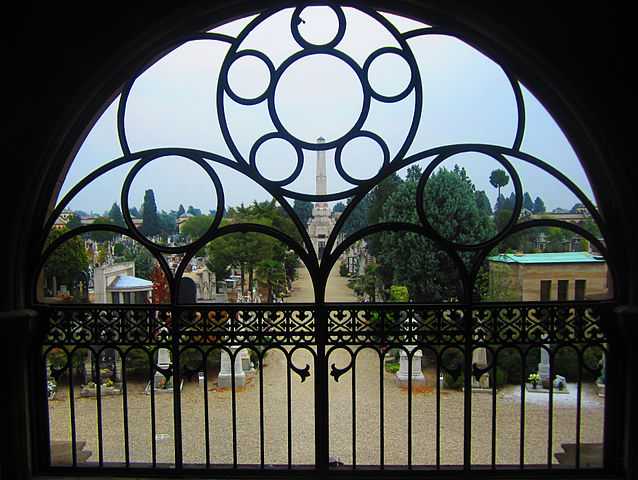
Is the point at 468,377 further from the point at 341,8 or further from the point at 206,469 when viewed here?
the point at 341,8

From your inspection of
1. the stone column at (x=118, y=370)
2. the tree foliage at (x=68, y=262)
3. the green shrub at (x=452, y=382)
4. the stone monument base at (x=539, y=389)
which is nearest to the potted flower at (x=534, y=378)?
the stone monument base at (x=539, y=389)

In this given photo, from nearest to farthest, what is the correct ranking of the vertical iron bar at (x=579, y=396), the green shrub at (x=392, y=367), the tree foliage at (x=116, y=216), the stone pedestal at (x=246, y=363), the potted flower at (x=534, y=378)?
the vertical iron bar at (x=579, y=396) < the tree foliage at (x=116, y=216) < the potted flower at (x=534, y=378) < the green shrub at (x=392, y=367) < the stone pedestal at (x=246, y=363)

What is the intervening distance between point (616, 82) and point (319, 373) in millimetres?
1882

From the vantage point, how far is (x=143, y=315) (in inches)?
93.4

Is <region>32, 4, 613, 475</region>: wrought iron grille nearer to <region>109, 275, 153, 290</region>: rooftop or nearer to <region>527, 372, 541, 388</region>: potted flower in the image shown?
<region>109, 275, 153, 290</region>: rooftop

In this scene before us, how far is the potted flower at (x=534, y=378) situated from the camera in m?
2.49

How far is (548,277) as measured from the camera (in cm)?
235

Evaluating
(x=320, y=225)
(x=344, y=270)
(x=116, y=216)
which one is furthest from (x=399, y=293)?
(x=116, y=216)

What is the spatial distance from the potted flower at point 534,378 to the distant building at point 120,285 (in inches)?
79.9

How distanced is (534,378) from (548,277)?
0.56 m

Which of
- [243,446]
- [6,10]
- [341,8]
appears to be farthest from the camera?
[243,446]

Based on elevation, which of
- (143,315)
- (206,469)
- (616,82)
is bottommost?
(206,469)

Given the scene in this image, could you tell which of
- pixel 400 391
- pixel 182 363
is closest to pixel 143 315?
pixel 182 363

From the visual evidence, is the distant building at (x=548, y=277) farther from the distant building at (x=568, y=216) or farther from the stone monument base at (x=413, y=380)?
the stone monument base at (x=413, y=380)
